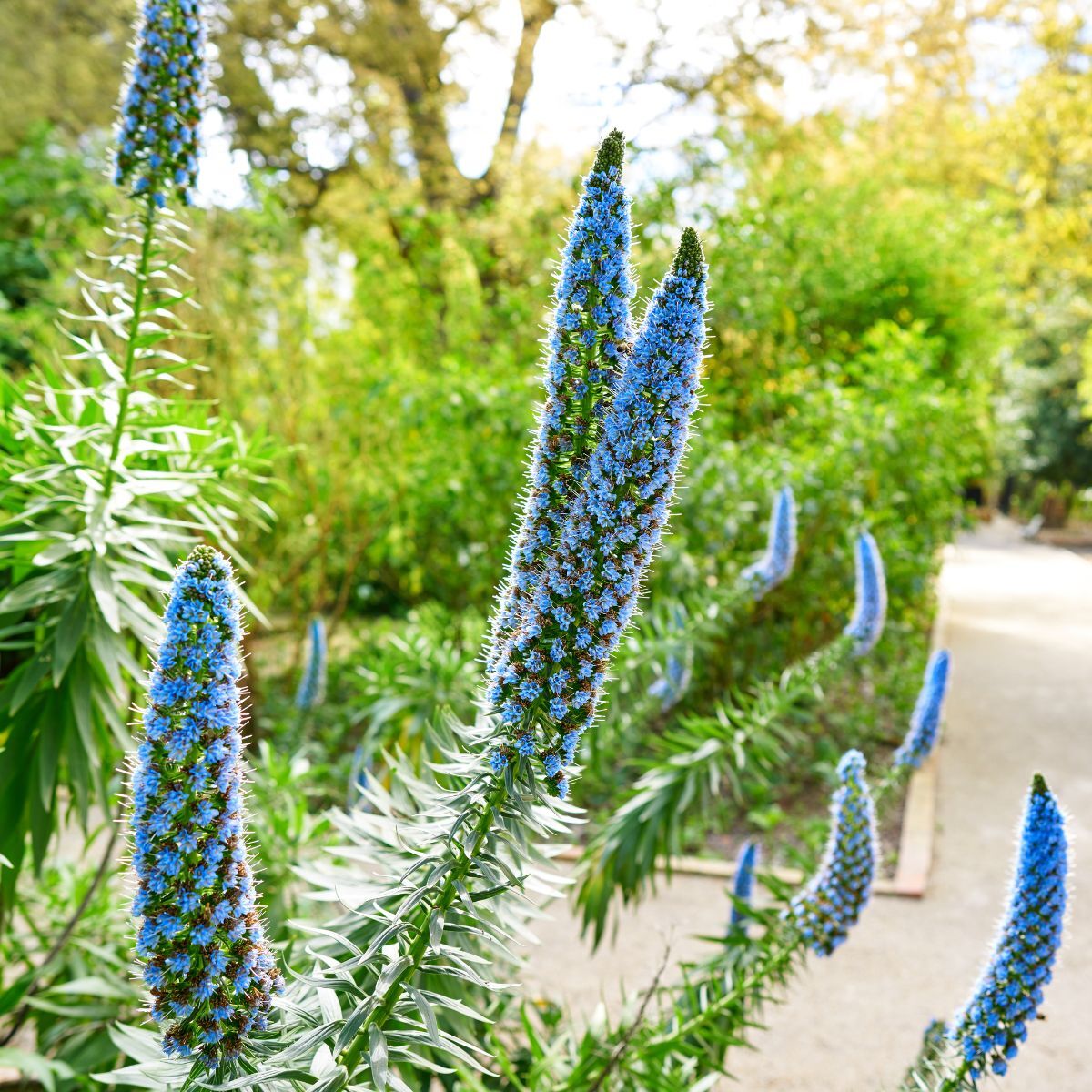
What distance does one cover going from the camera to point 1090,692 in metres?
8.35

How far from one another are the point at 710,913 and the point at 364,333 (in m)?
4.71

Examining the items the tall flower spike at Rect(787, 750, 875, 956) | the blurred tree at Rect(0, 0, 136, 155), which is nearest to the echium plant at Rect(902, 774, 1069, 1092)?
the tall flower spike at Rect(787, 750, 875, 956)

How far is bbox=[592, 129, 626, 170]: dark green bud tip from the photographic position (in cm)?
116

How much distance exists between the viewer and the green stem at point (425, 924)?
1066mm

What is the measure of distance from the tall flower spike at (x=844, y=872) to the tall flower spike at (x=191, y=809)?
1.46 metres

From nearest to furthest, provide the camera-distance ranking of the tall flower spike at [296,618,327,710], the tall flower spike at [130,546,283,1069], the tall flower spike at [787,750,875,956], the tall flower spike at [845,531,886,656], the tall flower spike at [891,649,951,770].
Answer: the tall flower spike at [130,546,283,1069] → the tall flower spike at [787,750,875,956] → the tall flower spike at [891,649,951,770] → the tall flower spike at [845,531,886,656] → the tall flower spike at [296,618,327,710]

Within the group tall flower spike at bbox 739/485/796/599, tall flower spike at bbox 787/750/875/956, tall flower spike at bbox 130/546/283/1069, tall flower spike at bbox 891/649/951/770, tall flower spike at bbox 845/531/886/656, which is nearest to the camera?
tall flower spike at bbox 130/546/283/1069

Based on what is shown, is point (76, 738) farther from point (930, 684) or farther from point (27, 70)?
point (27, 70)

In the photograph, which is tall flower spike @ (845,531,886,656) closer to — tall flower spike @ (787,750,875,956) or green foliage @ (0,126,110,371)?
tall flower spike @ (787,750,875,956)

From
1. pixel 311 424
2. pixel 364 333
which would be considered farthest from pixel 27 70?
pixel 311 424

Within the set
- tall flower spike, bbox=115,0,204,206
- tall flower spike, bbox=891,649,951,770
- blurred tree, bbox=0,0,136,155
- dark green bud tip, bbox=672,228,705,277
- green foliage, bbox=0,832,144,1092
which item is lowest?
green foliage, bbox=0,832,144,1092

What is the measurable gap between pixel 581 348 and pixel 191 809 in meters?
0.65

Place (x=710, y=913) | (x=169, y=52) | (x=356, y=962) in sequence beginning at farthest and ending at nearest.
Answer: (x=710, y=913)
(x=169, y=52)
(x=356, y=962)

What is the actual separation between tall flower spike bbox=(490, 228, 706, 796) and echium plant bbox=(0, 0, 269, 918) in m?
0.95
